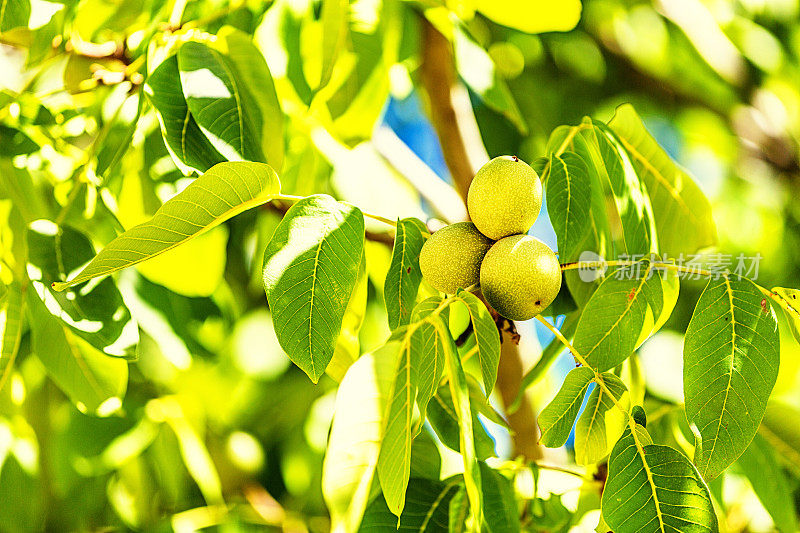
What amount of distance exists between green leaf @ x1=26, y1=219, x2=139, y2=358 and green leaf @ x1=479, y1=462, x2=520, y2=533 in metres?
0.42

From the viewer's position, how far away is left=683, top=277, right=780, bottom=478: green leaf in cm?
57

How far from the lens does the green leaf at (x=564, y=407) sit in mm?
635

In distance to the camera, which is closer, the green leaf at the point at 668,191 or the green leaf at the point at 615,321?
the green leaf at the point at 615,321

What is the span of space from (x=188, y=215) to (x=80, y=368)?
1.30 ft

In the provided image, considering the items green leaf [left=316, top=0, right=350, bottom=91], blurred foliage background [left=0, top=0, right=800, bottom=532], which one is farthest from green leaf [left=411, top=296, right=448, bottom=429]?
green leaf [left=316, top=0, right=350, bottom=91]

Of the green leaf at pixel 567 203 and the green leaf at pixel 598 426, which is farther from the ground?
the green leaf at pixel 567 203

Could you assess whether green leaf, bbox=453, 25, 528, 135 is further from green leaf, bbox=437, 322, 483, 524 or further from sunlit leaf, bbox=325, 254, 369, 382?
green leaf, bbox=437, 322, 483, 524

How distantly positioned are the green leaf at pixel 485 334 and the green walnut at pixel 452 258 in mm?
63

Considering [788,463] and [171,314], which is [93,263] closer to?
[171,314]

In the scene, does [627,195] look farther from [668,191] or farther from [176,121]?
[176,121]

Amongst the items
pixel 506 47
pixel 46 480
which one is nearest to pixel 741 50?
pixel 506 47

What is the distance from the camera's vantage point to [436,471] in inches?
33.9

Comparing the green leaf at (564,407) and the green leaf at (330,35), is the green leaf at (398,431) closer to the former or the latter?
the green leaf at (564,407)


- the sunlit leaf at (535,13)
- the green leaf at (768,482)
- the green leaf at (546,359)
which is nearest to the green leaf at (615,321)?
the green leaf at (546,359)
